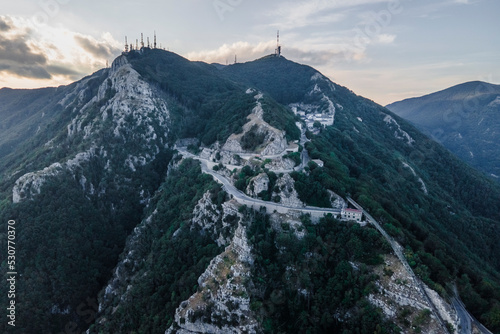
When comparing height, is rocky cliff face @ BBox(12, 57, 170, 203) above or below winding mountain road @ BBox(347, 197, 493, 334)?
above

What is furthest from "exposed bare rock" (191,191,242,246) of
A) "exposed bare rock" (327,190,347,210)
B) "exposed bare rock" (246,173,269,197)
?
"exposed bare rock" (327,190,347,210)

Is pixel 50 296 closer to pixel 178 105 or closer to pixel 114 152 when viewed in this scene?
pixel 114 152

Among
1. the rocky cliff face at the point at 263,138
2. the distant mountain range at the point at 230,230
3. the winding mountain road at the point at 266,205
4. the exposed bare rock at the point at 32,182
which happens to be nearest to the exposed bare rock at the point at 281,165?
the distant mountain range at the point at 230,230

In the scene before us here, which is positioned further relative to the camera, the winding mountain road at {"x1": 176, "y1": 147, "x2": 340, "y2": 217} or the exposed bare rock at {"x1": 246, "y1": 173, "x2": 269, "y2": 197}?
the exposed bare rock at {"x1": 246, "y1": 173, "x2": 269, "y2": 197}

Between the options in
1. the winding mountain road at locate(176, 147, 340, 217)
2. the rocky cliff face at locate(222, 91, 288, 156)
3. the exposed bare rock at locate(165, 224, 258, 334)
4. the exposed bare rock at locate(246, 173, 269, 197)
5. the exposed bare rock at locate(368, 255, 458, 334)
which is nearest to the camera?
the exposed bare rock at locate(368, 255, 458, 334)

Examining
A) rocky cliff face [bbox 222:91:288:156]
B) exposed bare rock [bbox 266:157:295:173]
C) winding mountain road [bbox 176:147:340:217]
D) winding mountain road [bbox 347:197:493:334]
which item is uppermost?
rocky cliff face [bbox 222:91:288:156]

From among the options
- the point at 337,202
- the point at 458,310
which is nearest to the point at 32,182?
the point at 337,202

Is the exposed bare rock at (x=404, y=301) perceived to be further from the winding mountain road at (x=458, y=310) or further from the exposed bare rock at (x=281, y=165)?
the exposed bare rock at (x=281, y=165)

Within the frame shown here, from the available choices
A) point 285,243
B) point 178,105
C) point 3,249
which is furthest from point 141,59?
point 285,243

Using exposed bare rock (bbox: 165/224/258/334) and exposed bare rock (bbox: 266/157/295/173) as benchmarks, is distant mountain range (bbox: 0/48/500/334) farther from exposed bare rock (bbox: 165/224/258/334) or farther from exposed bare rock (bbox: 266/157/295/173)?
exposed bare rock (bbox: 266/157/295/173)

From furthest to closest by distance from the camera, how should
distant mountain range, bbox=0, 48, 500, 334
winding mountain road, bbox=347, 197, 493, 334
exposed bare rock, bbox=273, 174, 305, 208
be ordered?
exposed bare rock, bbox=273, 174, 305, 208
distant mountain range, bbox=0, 48, 500, 334
winding mountain road, bbox=347, 197, 493, 334

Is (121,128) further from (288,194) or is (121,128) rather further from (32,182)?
(288,194)
